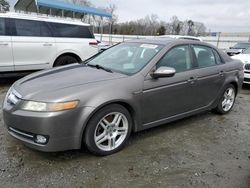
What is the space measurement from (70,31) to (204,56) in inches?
187

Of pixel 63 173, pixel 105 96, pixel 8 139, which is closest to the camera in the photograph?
pixel 63 173

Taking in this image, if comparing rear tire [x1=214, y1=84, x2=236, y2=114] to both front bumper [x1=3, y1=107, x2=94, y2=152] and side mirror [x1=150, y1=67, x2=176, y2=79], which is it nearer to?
side mirror [x1=150, y1=67, x2=176, y2=79]

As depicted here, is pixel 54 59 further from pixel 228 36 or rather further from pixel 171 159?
pixel 228 36

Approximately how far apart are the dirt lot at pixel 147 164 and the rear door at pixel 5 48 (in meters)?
3.28

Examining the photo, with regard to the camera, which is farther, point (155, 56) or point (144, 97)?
point (155, 56)

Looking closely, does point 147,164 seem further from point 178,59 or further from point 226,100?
point 226,100

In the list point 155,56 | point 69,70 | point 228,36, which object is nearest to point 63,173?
point 69,70

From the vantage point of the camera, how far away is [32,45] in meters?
6.93

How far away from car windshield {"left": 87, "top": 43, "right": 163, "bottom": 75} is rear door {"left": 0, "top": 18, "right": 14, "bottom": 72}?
11.0 ft

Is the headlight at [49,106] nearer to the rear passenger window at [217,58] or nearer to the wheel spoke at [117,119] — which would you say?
the wheel spoke at [117,119]

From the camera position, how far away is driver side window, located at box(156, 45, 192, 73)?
3760 millimetres

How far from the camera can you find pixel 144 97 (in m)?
3.41

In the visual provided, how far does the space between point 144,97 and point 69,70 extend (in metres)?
1.22

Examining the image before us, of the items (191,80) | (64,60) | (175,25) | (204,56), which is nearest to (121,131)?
(191,80)
